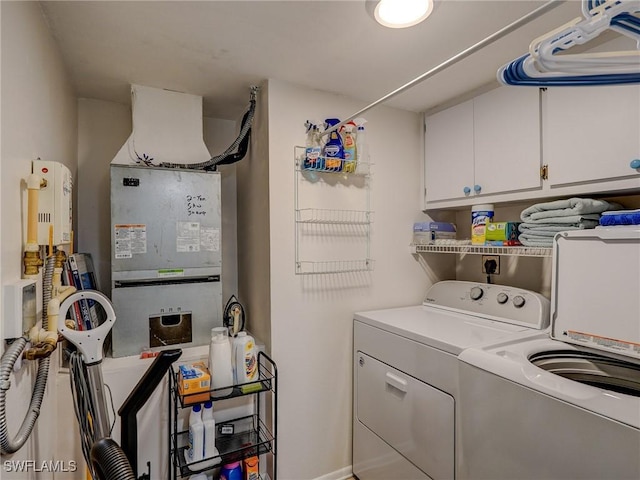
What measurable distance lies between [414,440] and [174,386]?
3.95 ft

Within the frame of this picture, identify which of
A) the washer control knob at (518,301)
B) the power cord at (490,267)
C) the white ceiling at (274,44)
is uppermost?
the white ceiling at (274,44)

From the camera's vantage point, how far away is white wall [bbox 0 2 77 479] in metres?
0.97

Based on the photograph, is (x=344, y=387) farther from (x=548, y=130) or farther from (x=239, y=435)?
(x=548, y=130)

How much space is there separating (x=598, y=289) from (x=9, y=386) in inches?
79.5

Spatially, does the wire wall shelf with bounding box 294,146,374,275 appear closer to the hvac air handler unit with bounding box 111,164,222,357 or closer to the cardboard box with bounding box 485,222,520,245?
the hvac air handler unit with bounding box 111,164,222,357

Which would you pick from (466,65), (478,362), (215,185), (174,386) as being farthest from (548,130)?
(174,386)

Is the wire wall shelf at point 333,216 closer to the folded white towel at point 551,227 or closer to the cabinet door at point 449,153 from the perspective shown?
the cabinet door at point 449,153

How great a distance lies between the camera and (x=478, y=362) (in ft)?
4.38

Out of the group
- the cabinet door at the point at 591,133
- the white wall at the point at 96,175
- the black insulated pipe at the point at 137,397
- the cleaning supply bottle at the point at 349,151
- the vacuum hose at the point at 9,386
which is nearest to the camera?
the vacuum hose at the point at 9,386

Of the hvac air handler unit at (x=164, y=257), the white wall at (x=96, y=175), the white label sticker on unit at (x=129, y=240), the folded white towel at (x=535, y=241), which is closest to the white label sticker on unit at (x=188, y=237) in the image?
the hvac air handler unit at (x=164, y=257)

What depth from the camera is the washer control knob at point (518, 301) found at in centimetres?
181

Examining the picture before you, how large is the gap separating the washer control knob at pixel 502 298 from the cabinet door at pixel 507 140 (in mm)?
588

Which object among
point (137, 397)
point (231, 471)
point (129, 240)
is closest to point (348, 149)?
point (129, 240)

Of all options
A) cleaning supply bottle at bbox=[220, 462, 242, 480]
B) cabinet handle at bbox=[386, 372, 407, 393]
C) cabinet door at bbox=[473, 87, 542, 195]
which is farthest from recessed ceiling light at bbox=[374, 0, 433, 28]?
cleaning supply bottle at bbox=[220, 462, 242, 480]
